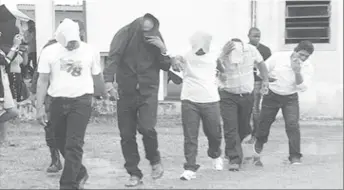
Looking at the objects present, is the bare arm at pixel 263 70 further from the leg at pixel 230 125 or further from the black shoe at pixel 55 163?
the black shoe at pixel 55 163

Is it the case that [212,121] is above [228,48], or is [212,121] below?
below

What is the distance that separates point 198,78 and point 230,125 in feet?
2.88

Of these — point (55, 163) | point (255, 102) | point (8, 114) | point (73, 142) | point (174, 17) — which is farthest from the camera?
point (174, 17)

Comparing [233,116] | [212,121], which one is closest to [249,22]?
[233,116]

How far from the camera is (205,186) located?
652cm

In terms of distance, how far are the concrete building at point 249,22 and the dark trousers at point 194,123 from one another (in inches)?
175

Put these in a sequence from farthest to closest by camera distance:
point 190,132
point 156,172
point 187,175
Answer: point 190,132, point 187,175, point 156,172

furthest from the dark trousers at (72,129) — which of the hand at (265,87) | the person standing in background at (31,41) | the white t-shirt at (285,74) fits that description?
the person standing in background at (31,41)

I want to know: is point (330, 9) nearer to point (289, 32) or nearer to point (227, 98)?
point (289, 32)

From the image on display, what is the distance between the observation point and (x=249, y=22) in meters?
11.7

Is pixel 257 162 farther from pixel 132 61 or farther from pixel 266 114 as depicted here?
pixel 132 61

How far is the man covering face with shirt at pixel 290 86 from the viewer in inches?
302

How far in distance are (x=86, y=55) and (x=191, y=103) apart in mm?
1421

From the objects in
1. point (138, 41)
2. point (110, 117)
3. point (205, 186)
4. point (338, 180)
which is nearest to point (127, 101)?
point (138, 41)
